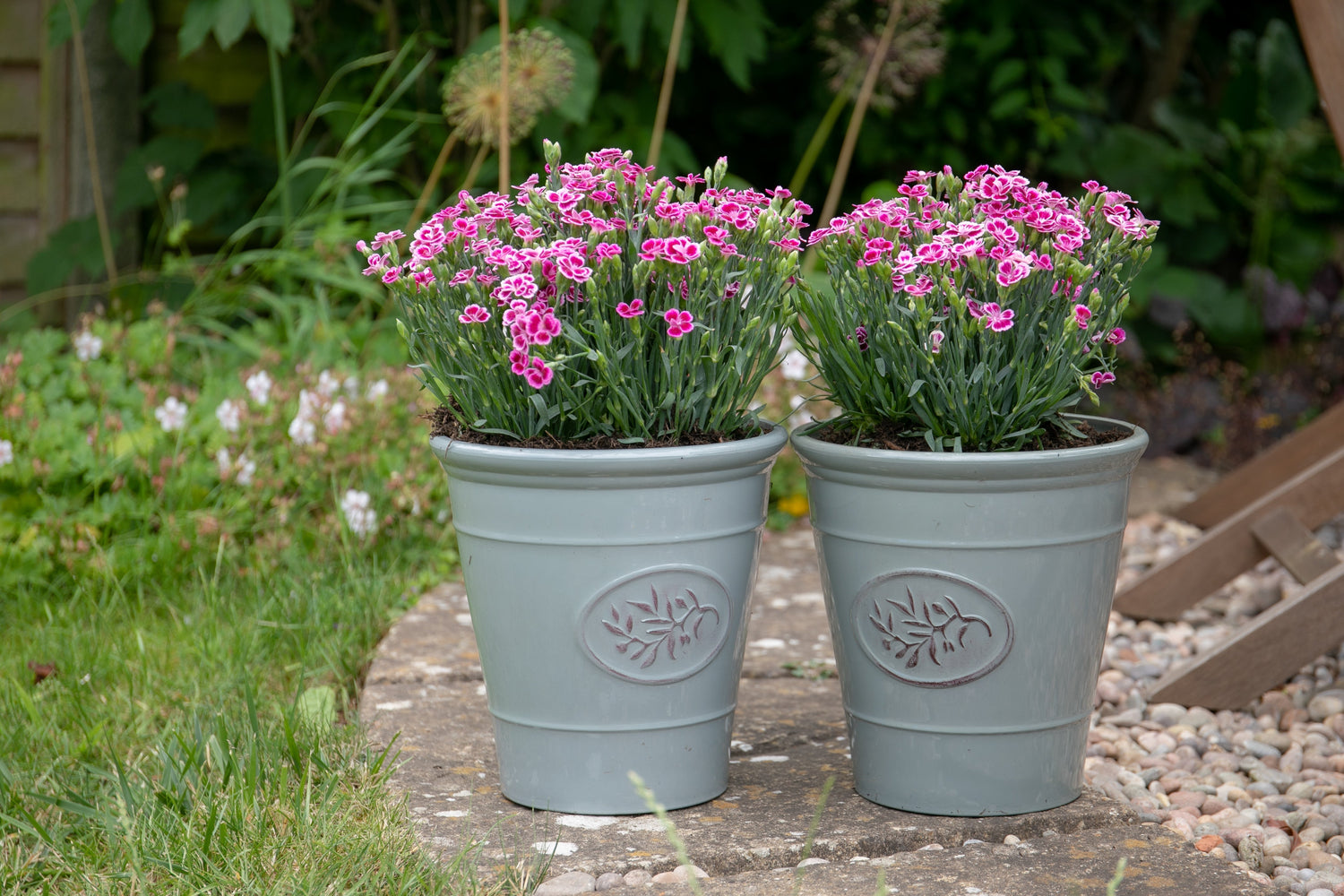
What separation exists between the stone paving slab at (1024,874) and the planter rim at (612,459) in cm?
47

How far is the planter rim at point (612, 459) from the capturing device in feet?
4.84

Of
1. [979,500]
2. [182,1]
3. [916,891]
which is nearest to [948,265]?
[979,500]

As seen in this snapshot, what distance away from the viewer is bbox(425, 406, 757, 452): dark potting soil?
5.10 ft

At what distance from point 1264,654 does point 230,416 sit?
6.67ft

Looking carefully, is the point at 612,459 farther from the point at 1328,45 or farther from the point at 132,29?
the point at 132,29

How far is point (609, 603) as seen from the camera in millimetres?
1522

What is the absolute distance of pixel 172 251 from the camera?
419 centimetres

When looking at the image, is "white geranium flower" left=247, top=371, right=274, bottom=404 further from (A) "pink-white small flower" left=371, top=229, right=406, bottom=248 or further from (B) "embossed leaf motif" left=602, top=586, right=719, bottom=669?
(B) "embossed leaf motif" left=602, top=586, right=719, bottom=669

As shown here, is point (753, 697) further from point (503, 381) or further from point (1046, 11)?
point (1046, 11)

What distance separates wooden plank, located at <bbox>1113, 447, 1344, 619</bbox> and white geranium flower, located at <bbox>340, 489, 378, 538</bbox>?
151 cm

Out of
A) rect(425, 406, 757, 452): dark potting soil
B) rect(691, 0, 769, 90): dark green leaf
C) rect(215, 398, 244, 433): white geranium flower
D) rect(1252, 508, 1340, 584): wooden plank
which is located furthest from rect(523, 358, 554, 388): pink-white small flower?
rect(691, 0, 769, 90): dark green leaf

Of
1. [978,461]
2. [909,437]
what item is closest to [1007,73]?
[909,437]

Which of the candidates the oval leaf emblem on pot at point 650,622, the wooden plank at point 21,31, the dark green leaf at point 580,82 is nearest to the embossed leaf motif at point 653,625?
the oval leaf emblem on pot at point 650,622

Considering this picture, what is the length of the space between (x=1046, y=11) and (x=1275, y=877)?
10.2 feet
